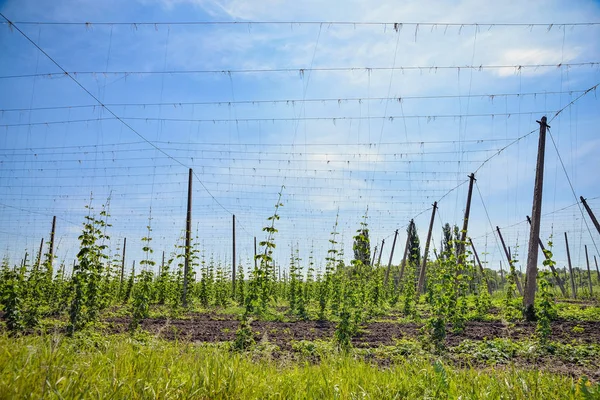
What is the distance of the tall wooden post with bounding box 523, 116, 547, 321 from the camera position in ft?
40.7

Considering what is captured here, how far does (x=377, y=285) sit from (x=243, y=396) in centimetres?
1579

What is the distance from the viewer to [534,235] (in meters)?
12.5

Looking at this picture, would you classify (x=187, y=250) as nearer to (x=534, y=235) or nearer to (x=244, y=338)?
(x=244, y=338)

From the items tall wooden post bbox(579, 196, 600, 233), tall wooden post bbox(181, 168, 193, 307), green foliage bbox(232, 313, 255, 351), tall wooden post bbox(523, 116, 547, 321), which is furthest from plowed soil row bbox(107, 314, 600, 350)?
tall wooden post bbox(579, 196, 600, 233)

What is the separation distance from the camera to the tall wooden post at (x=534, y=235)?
12398 mm

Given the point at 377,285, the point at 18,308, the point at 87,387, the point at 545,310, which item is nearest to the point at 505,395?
the point at 87,387

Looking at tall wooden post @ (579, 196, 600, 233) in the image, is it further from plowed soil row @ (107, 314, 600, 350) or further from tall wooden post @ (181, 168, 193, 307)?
tall wooden post @ (181, 168, 193, 307)

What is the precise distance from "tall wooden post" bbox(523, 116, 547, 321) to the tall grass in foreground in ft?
32.3

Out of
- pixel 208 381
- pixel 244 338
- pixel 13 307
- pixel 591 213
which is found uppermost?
pixel 591 213

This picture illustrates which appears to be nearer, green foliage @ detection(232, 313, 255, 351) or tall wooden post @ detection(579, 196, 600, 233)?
green foliage @ detection(232, 313, 255, 351)

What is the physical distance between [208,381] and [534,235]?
12.6 meters

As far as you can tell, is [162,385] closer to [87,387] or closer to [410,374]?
[87,387]

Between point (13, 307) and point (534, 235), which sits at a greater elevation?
point (534, 235)

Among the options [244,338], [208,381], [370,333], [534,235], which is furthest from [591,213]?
[208,381]
